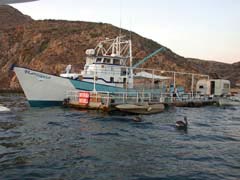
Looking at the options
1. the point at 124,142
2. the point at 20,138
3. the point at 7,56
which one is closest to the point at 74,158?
the point at 124,142

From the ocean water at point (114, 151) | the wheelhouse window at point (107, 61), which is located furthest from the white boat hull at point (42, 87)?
the ocean water at point (114, 151)

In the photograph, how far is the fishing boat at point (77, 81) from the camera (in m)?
31.3

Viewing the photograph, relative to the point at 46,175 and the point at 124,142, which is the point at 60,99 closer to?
the point at 124,142

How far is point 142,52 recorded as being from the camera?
9119 cm

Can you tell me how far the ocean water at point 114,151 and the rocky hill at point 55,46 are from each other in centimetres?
6278

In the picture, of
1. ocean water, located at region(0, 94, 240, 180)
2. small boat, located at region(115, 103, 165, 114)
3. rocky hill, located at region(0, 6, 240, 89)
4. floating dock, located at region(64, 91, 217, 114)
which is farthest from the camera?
rocky hill, located at region(0, 6, 240, 89)

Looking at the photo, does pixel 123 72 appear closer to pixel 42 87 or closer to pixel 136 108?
pixel 42 87

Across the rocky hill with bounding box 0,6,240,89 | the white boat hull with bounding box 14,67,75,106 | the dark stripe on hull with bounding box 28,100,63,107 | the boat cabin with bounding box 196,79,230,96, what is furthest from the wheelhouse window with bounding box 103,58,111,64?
the rocky hill with bounding box 0,6,240,89

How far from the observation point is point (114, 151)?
43.4 ft

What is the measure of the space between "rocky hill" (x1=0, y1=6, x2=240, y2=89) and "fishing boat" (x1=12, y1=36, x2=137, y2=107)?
4597 cm

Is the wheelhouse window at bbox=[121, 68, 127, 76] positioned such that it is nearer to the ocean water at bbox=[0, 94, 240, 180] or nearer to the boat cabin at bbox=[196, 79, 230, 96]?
the boat cabin at bbox=[196, 79, 230, 96]

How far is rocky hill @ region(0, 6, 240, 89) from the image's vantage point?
86188 mm

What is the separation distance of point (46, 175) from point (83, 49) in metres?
84.6

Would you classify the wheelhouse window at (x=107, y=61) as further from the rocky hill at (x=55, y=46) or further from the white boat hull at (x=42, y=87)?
the rocky hill at (x=55, y=46)
